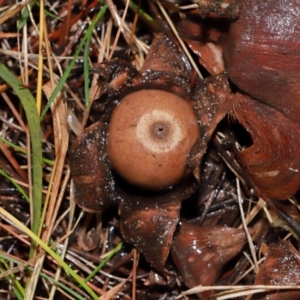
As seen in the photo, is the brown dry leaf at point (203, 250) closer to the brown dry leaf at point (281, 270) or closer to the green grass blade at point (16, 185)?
the brown dry leaf at point (281, 270)

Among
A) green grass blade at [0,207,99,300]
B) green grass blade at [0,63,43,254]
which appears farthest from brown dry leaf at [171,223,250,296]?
green grass blade at [0,63,43,254]

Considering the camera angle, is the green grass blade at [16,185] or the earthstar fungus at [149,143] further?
the green grass blade at [16,185]

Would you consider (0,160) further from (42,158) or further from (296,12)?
(296,12)

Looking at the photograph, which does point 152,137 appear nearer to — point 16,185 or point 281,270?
point 16,185

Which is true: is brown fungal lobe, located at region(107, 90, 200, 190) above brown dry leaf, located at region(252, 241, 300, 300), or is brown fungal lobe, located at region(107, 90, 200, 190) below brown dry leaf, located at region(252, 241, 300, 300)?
above

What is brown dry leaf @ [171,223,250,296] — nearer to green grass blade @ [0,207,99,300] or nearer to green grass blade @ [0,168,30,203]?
green grass blade @ [0,207,99,300]

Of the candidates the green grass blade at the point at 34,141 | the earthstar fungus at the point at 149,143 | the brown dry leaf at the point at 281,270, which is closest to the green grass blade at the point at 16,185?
the green grass blade at the point at 34,141

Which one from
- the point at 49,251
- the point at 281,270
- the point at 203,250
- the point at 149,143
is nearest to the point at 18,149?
the point at 49,251
